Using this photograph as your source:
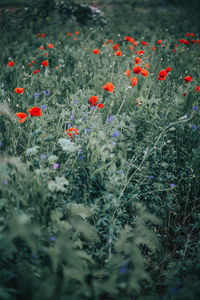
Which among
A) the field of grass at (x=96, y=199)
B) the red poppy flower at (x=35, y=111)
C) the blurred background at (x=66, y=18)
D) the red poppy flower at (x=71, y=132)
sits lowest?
the field of grass at (x=96, y=199)

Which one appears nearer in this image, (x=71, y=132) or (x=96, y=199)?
(x=96, y=199)

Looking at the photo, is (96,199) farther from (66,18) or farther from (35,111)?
(66,18)

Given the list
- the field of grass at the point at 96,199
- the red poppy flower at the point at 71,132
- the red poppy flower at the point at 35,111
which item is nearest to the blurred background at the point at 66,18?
the field of grass at the point at 96,199

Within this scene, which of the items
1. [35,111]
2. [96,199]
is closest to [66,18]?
[35,111]

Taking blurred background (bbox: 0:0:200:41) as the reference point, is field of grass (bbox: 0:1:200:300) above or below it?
below

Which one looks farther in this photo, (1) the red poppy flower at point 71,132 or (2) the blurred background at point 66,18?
(2) the blurred background at point 66,18

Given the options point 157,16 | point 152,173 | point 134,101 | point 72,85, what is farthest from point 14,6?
point 152,173

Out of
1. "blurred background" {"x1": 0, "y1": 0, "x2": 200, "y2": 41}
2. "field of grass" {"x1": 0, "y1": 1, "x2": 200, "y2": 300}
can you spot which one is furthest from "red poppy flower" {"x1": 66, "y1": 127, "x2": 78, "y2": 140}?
"blurred background" {"x1": 0, "y1": 0, "x2": 200, "y2": 41}

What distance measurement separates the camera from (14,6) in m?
6.47

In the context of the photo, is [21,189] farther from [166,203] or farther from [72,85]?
[72,85]

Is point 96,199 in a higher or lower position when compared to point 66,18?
lower

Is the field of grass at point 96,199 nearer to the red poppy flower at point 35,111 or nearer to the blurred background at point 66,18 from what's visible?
the red poppy flower at point 35,111

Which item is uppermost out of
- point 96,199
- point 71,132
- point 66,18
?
point 66,18

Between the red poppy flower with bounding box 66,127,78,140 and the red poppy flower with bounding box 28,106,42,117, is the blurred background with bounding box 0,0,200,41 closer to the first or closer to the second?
the red poppy flower with bounding box 28,106,42,117
